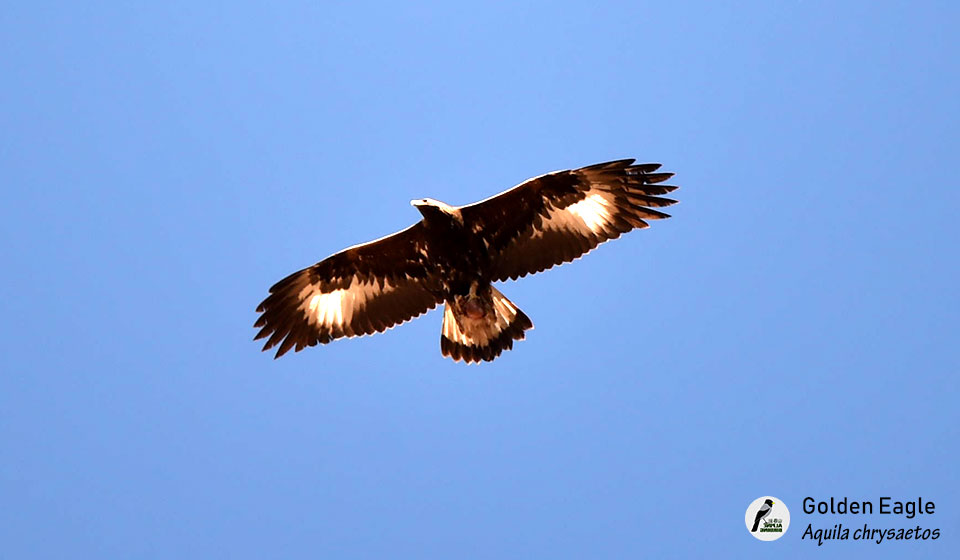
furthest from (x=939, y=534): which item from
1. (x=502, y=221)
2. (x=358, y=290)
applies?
(x=358, y=290)

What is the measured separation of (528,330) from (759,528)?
4.62m

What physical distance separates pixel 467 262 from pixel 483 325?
0.87 meters

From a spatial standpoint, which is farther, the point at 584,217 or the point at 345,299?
the point at 345,299

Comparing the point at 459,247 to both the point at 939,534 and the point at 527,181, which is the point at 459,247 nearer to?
the point at 527,181

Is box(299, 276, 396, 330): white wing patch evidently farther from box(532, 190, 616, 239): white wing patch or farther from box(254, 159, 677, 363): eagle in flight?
box(532, 190, 616, 239): white wing patch

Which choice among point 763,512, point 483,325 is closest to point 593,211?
point 483,325

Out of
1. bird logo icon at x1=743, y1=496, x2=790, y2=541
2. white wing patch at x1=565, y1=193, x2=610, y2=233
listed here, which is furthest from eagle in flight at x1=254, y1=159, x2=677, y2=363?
bird logo icon at x1=743, y1=496, x2=790, y2=541

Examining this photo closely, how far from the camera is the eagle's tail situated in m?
15.3

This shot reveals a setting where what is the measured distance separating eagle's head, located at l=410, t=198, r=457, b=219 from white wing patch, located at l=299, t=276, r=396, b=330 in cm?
163

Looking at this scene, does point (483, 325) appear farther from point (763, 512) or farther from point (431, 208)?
point (763, 512)

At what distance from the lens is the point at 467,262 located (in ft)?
49.3

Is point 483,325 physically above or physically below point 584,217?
below

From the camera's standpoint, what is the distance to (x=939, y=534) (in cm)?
1594

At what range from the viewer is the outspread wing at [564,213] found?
1485 cm
